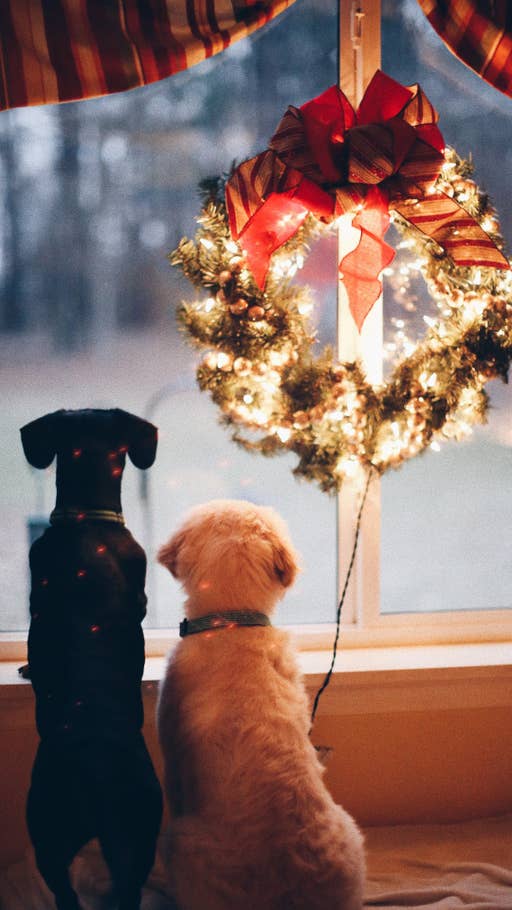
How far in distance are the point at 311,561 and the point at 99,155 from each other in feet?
4.35

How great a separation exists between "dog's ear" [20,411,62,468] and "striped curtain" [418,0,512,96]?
4.46ft

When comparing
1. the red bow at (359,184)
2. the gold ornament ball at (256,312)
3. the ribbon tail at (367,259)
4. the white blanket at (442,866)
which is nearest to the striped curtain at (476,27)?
the red bow at (359,184)

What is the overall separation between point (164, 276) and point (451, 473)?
1056 millimetres

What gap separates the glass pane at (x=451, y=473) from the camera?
2.13 m

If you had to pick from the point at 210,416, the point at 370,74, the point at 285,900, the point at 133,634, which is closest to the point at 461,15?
the point at 370,74

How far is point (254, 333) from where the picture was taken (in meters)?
1.78

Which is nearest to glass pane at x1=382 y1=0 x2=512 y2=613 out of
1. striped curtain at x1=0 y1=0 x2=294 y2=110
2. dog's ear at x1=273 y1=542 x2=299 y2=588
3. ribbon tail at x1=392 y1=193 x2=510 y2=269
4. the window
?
the window

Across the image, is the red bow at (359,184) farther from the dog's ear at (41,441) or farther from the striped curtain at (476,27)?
the dog's ear at (41,441)

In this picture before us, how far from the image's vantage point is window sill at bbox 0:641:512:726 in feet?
6.41

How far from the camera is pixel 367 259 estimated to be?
1.72 m

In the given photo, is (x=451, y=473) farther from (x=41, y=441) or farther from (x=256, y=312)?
(x=41, y=441)

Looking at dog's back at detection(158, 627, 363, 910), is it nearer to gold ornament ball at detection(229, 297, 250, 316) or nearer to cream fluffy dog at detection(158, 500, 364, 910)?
cream fluffy dog at detection(158, 500, 364, 910)

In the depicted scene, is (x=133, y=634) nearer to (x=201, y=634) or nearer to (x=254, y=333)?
(x=201, y=634)

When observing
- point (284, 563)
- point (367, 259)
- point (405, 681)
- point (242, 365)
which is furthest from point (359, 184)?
point (405, 681)
